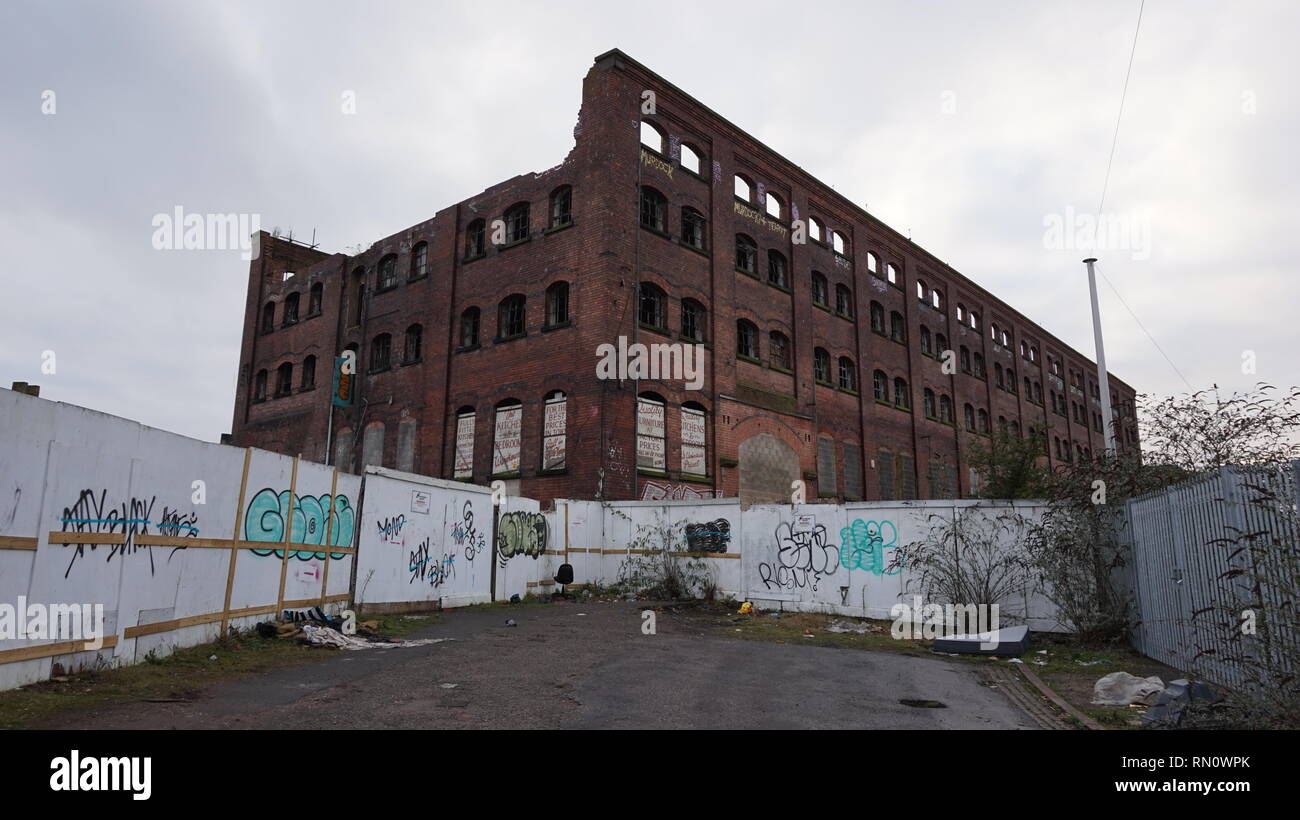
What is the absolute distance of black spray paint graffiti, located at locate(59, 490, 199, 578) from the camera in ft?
21.2

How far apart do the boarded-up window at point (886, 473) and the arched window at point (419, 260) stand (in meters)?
17.4

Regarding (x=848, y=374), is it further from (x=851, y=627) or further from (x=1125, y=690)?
(x=1125, y=690)

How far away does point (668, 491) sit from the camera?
1952 centimetres

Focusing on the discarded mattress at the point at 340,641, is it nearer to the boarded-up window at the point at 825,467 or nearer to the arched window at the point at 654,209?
the arched window at the point at 654,209

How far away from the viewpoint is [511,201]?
22.3m

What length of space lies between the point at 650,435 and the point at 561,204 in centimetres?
708

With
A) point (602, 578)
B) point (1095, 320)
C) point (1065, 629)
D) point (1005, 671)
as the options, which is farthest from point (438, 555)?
point (1095, 320)

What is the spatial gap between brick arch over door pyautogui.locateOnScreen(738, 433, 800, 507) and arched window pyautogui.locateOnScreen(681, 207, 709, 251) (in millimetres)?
5940

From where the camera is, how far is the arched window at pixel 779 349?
947 inches

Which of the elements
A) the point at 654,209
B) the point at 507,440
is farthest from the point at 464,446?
the point at 654,209

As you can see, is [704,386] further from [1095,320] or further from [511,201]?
Answer: [1095,320]

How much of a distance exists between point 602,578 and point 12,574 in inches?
512
